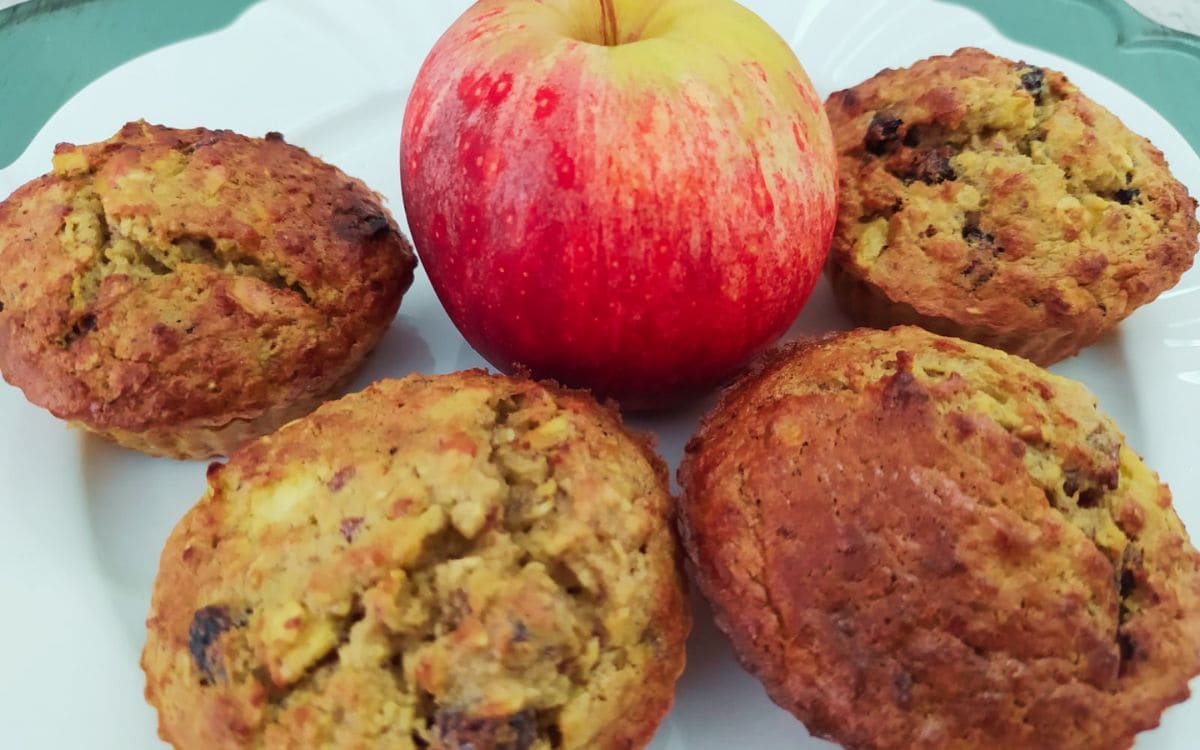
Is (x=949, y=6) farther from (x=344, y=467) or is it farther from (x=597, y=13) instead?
(x=344, y=467)

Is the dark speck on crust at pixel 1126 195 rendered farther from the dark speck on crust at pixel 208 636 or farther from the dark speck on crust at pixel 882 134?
the dark speck on crust at pixel 208 636

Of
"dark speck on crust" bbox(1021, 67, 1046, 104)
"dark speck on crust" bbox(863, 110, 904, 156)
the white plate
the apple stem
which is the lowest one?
the white plate

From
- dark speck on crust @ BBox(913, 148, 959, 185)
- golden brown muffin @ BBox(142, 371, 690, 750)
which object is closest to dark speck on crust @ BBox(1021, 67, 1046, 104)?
dark speck on crust @ BBox(913, 148, 959, 185)

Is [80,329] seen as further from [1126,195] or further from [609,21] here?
[1126,195]

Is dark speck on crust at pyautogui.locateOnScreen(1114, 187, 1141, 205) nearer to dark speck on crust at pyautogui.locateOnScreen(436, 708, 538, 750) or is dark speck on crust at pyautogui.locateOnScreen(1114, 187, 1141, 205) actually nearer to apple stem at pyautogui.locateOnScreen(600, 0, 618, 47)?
apple stem at pyautogui.locateOnScreen(600, 0, 618, 47)

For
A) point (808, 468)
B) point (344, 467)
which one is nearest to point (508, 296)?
point (344, 467)

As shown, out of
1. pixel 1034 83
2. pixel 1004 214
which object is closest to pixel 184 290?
pixel 1004 214
